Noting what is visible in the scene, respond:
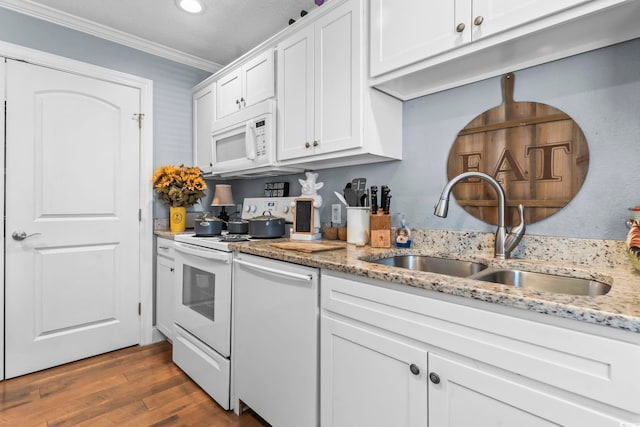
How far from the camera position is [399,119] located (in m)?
1.86

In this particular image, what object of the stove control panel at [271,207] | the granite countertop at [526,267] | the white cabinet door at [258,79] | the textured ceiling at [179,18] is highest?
the textured ceiling at [179,18]

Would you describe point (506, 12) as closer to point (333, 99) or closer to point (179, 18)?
point (333, 99)

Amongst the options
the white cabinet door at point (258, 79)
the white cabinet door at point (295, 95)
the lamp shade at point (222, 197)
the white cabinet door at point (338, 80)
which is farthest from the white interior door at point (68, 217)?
the white cabinet door at point (338, 80)

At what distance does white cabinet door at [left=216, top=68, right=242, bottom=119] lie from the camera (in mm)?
2465

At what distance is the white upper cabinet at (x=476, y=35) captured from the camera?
109 cm

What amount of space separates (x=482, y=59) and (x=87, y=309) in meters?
2.99

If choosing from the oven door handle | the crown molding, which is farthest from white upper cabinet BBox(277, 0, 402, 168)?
the crown molding

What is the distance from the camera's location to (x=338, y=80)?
1.74m

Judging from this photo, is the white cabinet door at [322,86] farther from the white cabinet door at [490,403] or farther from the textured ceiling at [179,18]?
the white cabinet door at [490,403]

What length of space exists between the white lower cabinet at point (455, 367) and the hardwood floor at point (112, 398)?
86 centimetres

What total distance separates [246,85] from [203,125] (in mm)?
719

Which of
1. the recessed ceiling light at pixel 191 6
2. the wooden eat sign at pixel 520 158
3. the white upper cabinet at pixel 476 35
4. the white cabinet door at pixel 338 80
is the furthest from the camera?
the recessed ceiling light at pixel 191 6

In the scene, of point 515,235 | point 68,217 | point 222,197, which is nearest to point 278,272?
point 515,235

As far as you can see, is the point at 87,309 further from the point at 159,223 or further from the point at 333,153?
the point at 333,153
